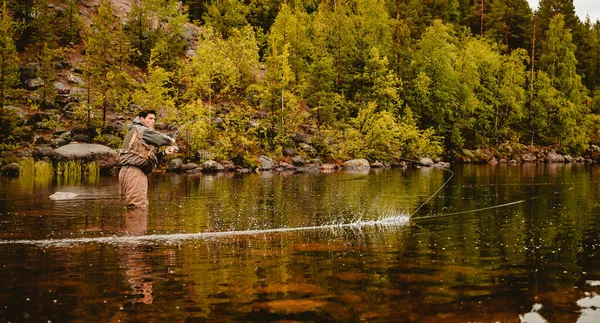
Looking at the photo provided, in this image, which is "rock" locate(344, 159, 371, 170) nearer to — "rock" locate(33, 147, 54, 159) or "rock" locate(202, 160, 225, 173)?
"rock" locate(202, 160, 225, 173)

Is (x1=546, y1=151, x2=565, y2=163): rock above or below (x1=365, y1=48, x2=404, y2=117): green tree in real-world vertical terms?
below

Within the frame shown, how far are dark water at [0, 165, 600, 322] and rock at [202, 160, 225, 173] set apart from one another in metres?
22.0

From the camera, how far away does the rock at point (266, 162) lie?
4078 cm

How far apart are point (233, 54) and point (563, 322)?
153ft

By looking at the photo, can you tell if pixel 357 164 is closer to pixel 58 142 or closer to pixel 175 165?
pixel 175 165

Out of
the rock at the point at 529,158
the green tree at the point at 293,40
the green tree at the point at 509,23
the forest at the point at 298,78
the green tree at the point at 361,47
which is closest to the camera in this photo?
the forest at the point at 298,78

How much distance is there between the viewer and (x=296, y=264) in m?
7.90

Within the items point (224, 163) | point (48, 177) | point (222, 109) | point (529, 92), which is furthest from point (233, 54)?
point (529, 92)

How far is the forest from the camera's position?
4119cm

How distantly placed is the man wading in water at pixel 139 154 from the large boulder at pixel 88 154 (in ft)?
72.1

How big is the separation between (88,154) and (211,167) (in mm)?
8345

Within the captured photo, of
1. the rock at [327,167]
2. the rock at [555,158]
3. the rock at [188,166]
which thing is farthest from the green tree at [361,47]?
the rock at [188,166]

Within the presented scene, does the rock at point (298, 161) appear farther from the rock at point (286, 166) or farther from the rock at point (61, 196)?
the rock at point (61, 196)

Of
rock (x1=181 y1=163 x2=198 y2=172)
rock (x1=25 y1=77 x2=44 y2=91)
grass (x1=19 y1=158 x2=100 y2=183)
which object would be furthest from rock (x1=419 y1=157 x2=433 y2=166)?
rock (x1=25 y1=77 x2=44 y2=91)
